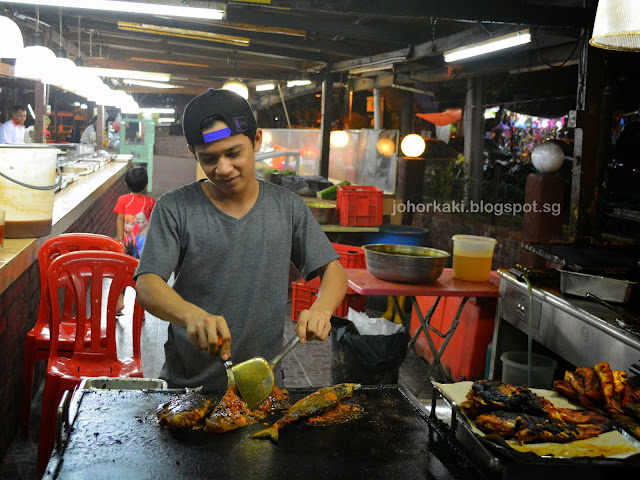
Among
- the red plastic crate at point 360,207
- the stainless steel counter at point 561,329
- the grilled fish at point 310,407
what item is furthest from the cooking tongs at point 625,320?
the red plastic crate at point 360,207

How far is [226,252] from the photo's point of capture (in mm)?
2658

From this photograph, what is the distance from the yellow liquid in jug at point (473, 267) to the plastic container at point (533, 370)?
0.76m

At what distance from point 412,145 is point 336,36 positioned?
2510mm

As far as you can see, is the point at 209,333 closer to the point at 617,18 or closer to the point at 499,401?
the point at 499,401

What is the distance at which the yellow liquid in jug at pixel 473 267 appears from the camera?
5.61 m

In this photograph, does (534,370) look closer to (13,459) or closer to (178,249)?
(178,249)

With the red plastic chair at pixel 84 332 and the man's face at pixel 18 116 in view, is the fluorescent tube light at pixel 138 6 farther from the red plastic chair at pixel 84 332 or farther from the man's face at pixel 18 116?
the man's face at pixel 18 116

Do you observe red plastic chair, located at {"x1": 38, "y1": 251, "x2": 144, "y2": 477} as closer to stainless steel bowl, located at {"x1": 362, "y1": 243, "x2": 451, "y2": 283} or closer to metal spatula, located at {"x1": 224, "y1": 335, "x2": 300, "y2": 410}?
metal spatula, located at {"x1": 224, "y1": 335, "x2": 300, "y2": 410}

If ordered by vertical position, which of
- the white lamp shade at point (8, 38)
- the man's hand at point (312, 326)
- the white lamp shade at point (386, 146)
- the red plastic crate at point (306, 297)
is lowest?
the red plastic crate at point (306, 297)

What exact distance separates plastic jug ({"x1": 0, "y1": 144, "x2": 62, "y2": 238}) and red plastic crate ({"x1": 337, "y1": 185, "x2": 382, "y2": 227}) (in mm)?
5172

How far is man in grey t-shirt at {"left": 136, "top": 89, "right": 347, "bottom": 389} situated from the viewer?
8.32 feet

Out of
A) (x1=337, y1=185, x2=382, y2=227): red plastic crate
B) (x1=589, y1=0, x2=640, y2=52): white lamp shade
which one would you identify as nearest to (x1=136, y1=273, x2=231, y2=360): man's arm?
(x1=589, y1=0, x2=640, y2=52): white lamp shade

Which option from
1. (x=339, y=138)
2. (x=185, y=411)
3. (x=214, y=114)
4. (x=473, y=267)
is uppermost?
(x=339, y=138)

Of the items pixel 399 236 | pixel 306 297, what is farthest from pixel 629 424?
pixel 399 236
